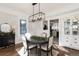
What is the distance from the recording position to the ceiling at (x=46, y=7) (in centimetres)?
220

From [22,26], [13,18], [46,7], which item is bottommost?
[22,26]

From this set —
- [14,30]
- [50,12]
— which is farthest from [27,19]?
[50,12]

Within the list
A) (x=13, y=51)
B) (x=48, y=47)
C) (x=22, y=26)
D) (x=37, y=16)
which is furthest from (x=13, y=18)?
(x=48, y=47)

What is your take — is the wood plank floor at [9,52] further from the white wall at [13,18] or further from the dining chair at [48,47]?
the dining chair at [48,47]

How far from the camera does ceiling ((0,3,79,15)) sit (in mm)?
2199

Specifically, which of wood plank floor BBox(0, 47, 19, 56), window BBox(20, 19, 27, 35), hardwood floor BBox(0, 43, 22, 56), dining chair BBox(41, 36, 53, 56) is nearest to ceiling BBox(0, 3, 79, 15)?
window BBox(20, 19, 27, 35)

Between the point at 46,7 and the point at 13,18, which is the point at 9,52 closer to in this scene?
the point at 13,18

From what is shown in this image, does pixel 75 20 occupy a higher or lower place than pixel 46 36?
higher

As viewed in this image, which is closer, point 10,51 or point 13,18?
point 10,51

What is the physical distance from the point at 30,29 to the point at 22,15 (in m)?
0.43

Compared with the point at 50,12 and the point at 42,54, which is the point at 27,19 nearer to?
the point at 50,12

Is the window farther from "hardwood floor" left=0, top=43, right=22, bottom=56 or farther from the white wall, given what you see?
"hardwood floor" left=0, top=43, right=22, bottom=56

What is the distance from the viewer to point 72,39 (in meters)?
2.62

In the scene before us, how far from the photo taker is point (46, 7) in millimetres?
2311
